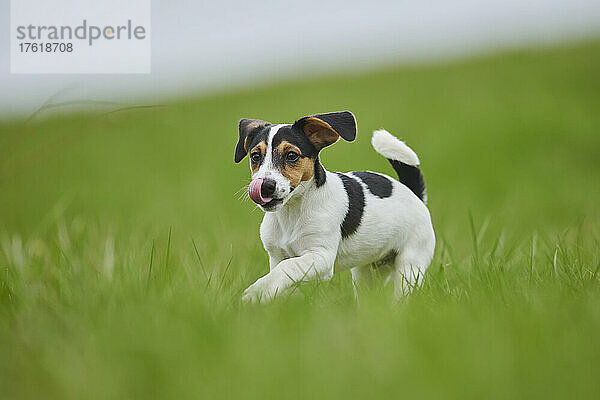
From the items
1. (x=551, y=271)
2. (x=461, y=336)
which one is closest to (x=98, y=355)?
(x=461, y=336)

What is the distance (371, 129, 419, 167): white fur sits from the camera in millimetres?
3705

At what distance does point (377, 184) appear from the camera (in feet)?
11.6

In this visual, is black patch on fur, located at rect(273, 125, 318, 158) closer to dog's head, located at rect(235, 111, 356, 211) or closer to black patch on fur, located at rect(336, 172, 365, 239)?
dog's head, located at rect(235, 111, 356, 211)

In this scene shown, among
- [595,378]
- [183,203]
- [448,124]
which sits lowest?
[595,378]

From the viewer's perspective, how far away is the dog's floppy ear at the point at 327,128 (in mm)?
2969

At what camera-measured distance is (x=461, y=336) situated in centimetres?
211

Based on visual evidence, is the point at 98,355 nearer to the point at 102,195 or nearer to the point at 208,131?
the point at 102,195

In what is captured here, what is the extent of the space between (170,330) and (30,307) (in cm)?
78

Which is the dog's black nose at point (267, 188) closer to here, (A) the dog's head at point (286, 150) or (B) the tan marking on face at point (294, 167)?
(A) the dog's head at point (286, 150)

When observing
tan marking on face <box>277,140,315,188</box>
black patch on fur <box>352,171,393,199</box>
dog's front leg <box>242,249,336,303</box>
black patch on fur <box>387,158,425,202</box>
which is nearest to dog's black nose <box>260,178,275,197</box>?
tan marking on face <box>277,140,315,188</box>

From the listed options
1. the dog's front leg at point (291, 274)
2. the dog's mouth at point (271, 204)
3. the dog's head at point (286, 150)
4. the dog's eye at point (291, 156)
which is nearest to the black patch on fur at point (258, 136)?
the dog's head at point (286, 150)

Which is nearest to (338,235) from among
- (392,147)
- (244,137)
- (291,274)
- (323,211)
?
(323,211)

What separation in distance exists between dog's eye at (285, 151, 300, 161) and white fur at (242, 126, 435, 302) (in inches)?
4.2

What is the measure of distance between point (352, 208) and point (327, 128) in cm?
49
